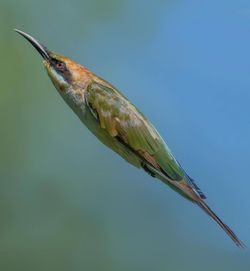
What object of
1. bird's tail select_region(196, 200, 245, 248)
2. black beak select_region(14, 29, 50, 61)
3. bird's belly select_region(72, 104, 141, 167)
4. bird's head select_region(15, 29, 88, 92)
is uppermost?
black beak select_region(14, 29, 50, 61)

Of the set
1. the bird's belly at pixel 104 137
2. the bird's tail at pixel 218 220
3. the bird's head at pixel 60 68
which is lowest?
the bird's tail at pixel 218 220

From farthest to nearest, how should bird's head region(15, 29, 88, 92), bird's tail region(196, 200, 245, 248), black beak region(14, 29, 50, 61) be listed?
bird's head region(15, 29, 88, 92)
black beak region(14, 29, 50, 61)
bird's tail region(196, 200, 245, 248)

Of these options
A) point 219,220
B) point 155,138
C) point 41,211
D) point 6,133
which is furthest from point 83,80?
point 41,211

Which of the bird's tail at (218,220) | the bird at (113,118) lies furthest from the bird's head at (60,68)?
the bird's tail at (218,220)

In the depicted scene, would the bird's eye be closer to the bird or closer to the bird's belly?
the bird

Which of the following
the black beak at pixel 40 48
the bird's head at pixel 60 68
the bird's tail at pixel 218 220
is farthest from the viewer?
the bird's head at pixel 60 68

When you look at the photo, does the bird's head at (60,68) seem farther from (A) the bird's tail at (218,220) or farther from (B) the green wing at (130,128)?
(A) the bird's tail at (218,220)

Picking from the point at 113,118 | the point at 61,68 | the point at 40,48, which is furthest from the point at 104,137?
the point at 40,48

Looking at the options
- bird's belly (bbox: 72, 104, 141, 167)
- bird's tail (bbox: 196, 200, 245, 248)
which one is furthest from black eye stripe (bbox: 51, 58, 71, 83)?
bird's tail (bbox: 196, 200, 245, 248)

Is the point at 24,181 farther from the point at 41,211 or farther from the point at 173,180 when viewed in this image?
the point at 173,180
